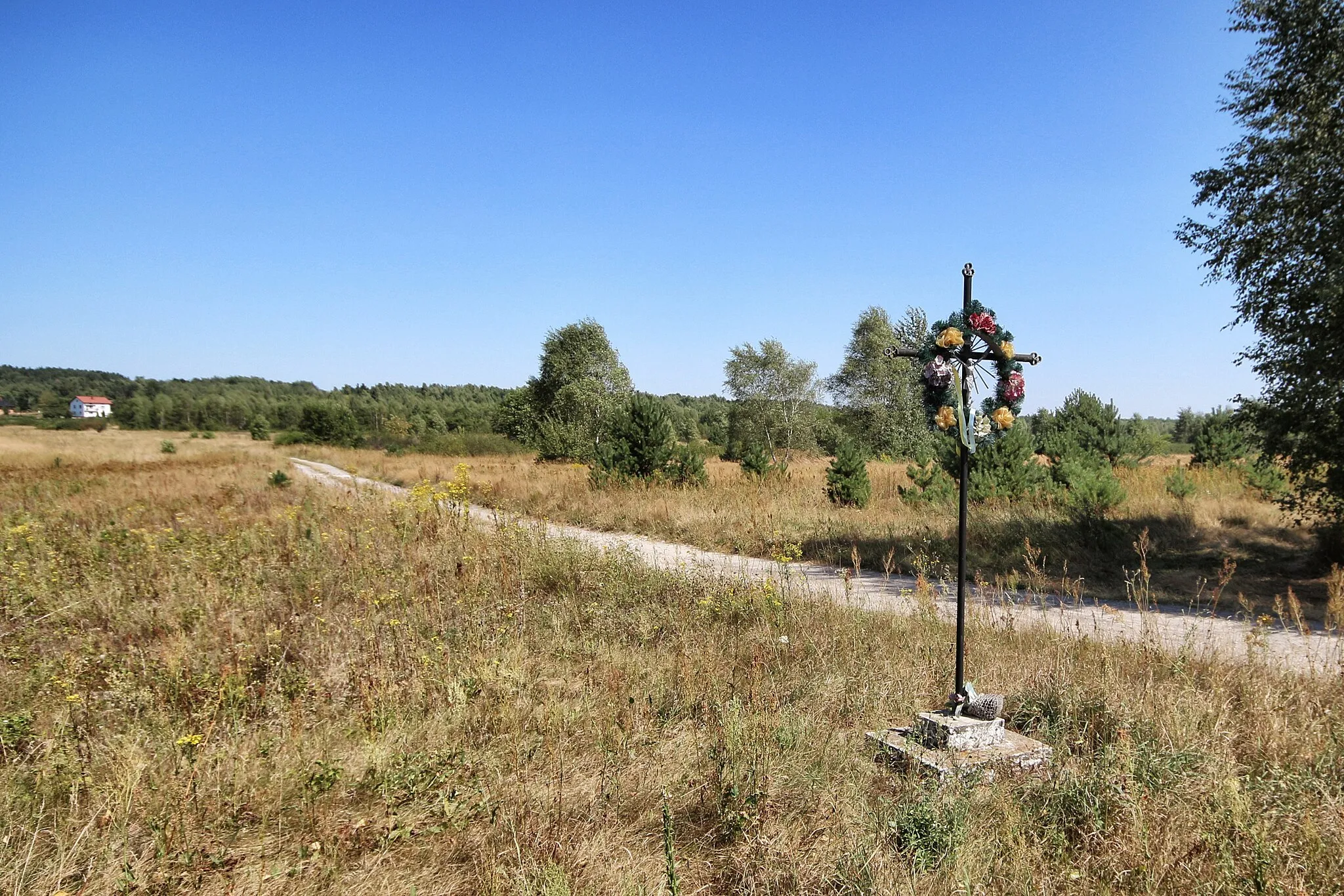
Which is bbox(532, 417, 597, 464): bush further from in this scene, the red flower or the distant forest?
the red flower

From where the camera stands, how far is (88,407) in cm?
8244

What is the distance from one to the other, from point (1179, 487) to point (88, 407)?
10953 centimetres

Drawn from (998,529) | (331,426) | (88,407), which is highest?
(88,407)

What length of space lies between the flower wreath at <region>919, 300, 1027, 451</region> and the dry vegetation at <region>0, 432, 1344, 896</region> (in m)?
1.81

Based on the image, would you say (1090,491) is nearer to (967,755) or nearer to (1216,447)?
(967,755)

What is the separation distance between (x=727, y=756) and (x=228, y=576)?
18.1 feet

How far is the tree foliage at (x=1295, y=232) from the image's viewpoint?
7887 millimetres

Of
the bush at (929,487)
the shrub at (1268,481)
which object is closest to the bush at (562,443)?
the bush at (929,487)

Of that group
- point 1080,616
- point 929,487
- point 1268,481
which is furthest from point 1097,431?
point 1080,616

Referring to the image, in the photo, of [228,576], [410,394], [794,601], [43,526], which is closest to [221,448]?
[43,526]

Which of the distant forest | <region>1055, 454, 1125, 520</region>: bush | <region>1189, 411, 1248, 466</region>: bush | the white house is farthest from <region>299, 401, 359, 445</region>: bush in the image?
the white house

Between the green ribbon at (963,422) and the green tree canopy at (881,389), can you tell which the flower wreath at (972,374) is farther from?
the green tree canopy at (881,389)

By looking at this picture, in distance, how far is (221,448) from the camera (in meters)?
38.7

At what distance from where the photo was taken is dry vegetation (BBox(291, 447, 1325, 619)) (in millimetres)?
8695
